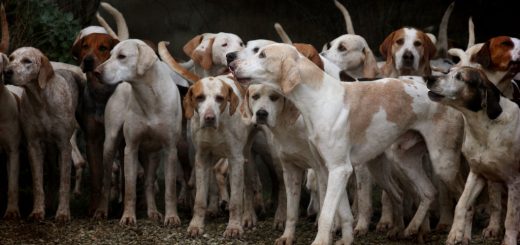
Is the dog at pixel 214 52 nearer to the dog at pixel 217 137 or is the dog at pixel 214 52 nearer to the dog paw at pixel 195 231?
the dog at pixel 217 137

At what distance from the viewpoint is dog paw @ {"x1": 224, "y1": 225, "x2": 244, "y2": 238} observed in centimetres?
804

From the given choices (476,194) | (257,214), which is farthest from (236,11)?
(476,194)

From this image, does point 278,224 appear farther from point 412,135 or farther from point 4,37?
point 4,37

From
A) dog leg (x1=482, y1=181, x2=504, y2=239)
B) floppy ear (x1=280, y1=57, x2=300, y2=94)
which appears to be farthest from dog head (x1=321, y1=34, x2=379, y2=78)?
floppy ear (x1=280, y1=57, x2=300, y2=94)

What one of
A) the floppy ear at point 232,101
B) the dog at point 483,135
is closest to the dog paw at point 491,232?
the dog at point 483,135

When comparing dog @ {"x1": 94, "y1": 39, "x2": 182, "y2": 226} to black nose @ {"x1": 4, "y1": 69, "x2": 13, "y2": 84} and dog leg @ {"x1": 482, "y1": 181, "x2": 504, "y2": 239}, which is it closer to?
black nose @ {"x1": 4, "y1": 69, "x2": 13, "y2": 84}

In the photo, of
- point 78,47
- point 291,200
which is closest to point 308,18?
point 78,47

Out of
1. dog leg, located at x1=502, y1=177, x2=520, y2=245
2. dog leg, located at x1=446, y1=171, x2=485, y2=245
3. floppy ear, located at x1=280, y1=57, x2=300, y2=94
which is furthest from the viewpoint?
dog leg, located at x1=502, y1=177, x2=520, y2=245

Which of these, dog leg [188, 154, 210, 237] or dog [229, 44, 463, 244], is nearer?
dog [229, 44, 463, 244]

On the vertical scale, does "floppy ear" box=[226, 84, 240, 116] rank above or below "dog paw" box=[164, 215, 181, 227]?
above

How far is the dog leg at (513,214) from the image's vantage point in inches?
288

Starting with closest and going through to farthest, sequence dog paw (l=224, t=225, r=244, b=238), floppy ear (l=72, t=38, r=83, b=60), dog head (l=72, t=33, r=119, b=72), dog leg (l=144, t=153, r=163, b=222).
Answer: dog paw (l=224, t=225, r=244, b=238)
dog leg (l=144, t=153, r=163, b=222)
dog head (l=72, t=33, r=119, b=72)
floppy ear (l=72, t=38, r=83, b=60)

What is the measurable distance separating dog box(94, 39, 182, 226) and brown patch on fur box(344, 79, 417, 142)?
68.8 inches

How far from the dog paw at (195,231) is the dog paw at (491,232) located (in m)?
1.98
